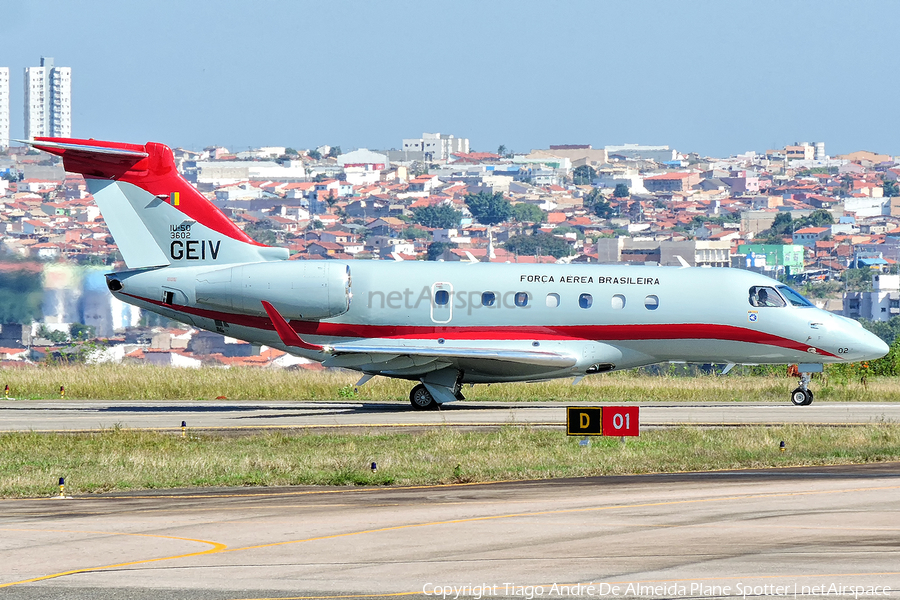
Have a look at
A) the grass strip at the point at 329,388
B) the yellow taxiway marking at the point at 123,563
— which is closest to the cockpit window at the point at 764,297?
the grass strip at the point at 329,388

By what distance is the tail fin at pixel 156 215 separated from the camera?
31.6 metres

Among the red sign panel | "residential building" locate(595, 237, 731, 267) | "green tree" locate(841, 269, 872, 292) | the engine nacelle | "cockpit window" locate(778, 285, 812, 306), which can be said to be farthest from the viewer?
"green tree" locate(841, 269, 872, 292)

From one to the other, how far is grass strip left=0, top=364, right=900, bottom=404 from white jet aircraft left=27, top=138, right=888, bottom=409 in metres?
3.81

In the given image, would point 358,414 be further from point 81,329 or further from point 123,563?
point 81,329

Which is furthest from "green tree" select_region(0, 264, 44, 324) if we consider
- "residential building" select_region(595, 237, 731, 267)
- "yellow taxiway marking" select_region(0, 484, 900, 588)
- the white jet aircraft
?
"residential building" select_region(595, 237, 731, 267)

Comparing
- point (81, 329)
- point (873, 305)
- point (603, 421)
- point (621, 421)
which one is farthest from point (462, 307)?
point (873, 305)

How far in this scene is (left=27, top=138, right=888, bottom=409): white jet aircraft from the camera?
101ft

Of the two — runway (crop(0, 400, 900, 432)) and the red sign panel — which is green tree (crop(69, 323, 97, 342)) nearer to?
runway (crop(0, 400, 900, 432))

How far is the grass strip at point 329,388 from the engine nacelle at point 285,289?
14.3ft

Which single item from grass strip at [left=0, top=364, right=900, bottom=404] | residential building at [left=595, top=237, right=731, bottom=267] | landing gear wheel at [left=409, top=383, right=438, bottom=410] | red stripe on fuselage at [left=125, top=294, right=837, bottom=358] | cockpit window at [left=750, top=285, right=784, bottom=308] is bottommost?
grass strip at [left=0, top=364, right=900, bottom=404]

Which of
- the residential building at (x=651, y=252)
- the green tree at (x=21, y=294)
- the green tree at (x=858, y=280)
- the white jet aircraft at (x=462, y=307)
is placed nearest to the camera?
the white jet aircraft at (x=462, y=307)

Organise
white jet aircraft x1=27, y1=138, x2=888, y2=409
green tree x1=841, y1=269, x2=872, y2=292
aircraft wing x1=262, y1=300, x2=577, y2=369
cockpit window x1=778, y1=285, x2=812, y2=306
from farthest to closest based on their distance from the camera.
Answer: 1. green tree x1=841, y1=269, x2=872, y2=292
2. cockpit window x1=778, y1=285, x2=812, y2=306
3. white jet aircraft x1=27, y1=138, x2=888, y2=409
4. aircraft wing x1=262, y1=300, x2=577, y2=369

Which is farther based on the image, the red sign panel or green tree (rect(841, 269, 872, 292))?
green tree (rect(841, 269, 872, 292))

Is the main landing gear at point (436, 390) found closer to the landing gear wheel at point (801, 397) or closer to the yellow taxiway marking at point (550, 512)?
the landing gear wheel at point (801, 397)
